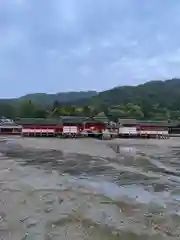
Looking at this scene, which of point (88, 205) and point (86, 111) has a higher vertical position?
point (86, 111)

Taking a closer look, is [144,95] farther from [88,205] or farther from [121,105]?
[88,205]

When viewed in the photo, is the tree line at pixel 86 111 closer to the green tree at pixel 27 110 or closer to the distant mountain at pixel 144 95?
the green tree at pixel 27 110

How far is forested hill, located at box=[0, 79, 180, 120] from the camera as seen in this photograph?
115419 millimetres

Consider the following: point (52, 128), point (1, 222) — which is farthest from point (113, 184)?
point (52, 128)

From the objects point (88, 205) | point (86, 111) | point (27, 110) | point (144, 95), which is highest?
point (144, 95)

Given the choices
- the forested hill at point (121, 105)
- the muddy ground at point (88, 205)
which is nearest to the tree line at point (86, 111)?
the forested hill at point (121, 105)

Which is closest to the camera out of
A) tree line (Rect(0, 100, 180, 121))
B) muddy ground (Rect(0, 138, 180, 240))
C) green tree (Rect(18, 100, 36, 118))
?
muddy ground (Rect(0, 138, 180, 240))

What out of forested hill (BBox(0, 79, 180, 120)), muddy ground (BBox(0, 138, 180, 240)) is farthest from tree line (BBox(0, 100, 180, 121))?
→ muddy ground (BBox(0, 138, 180, 240))

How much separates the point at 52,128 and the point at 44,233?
2716 inches

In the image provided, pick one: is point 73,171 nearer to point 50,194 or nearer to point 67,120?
point 50,194

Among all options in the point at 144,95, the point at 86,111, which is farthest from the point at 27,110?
the point at 144,95

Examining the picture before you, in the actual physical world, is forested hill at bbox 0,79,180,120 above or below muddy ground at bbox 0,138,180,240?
above

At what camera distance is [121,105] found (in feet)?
444

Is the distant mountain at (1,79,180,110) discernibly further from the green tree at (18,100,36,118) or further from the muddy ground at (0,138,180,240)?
the muddy ground at (0,138,180,240)
